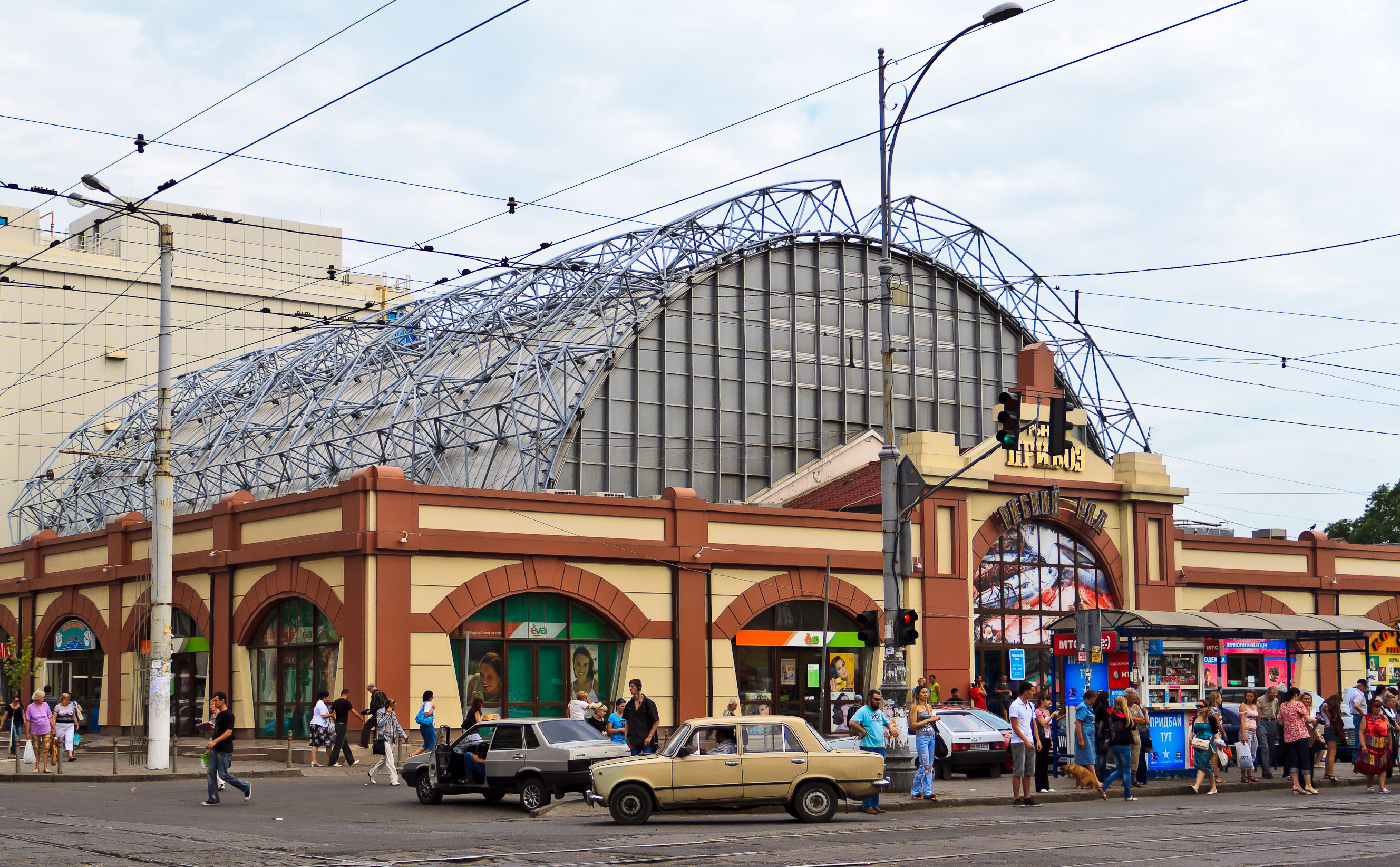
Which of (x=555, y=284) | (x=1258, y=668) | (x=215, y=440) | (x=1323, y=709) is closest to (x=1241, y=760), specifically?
(x=1323, y=709)

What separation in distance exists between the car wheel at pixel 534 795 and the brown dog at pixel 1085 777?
9014mm

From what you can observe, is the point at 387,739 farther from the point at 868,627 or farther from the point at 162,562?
the point at 868,627

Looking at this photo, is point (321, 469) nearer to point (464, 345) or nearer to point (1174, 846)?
point (464, 345)

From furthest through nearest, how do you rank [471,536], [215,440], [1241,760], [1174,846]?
[215,440] < [471,536] < [1241,760] < [1174,846]

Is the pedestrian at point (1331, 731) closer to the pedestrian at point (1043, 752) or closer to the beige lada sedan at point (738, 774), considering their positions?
the pedestrian at point (1043, 752)

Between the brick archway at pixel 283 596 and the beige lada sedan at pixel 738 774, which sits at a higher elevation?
the brick archway at pixel 283 596

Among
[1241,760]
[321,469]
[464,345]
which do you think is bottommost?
[1241,760]

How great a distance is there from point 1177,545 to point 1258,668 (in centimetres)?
1060

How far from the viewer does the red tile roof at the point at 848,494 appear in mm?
42344

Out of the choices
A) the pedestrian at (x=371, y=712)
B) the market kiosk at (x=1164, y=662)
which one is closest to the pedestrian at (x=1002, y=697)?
the market kiosk at (x=1164, y=662)

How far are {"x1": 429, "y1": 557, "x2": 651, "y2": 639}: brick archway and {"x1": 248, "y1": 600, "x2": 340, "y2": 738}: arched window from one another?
8.98 ft

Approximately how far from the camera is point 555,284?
156ft

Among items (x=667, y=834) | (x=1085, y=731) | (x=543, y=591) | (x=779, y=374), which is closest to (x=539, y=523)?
(x=543, y=591)

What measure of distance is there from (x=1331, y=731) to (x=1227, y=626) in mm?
2690
